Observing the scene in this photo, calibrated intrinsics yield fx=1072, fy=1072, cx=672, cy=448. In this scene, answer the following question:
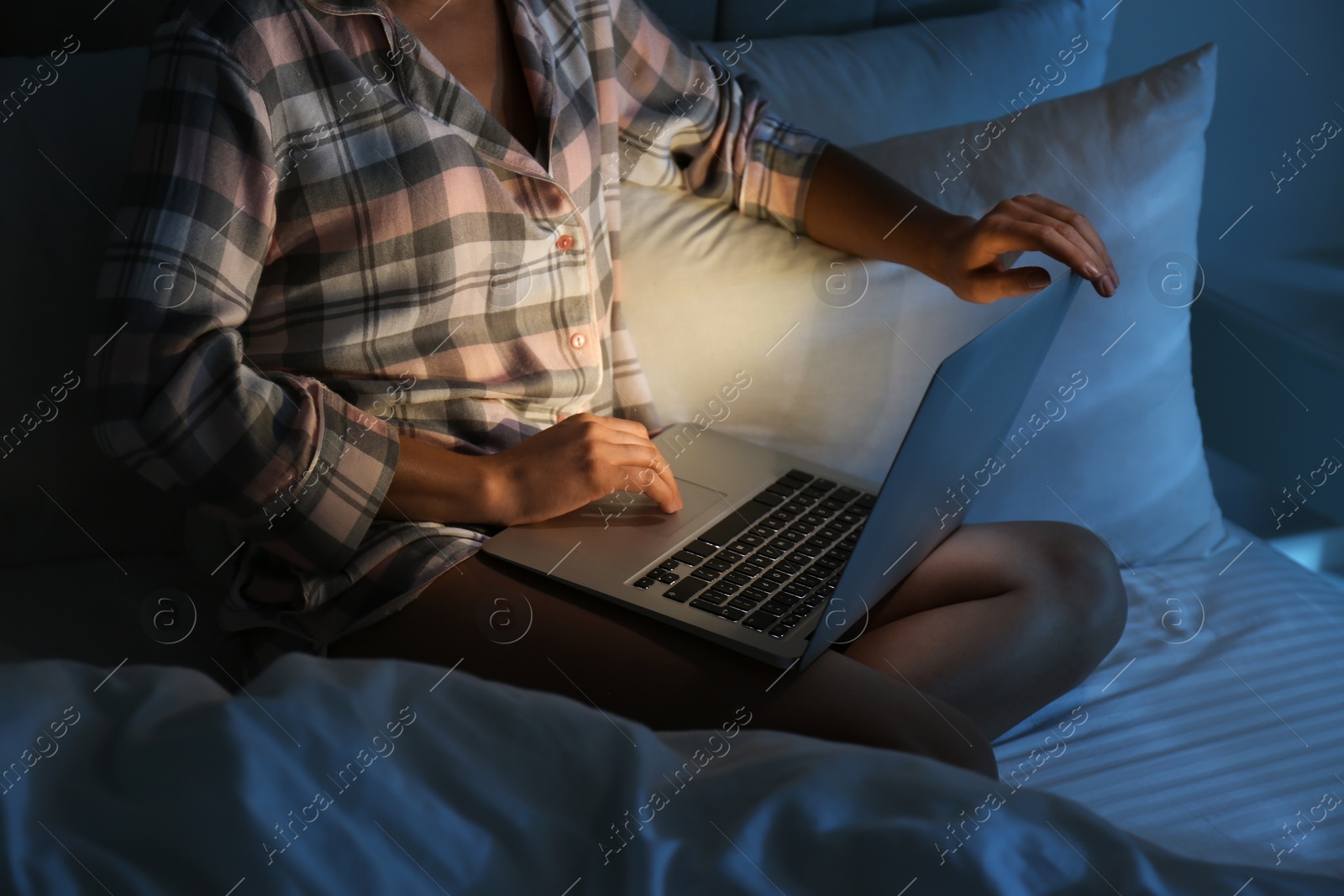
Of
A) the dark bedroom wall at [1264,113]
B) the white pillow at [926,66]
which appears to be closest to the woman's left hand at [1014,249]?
the white pillow at [926,66]

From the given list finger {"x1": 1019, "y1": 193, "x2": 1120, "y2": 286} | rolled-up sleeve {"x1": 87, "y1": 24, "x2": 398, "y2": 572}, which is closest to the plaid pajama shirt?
rolled-up sleeve {"x1": 87, "y1": 24, "x2": 398, "y2": 572}

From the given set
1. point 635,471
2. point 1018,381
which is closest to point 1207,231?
point 1018,381

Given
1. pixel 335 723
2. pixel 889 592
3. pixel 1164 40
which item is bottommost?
pixel 889 592

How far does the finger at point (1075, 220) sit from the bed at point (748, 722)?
3.9 inches

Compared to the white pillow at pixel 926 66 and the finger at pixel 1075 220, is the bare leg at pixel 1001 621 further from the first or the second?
the white pillow at pixel 926 66

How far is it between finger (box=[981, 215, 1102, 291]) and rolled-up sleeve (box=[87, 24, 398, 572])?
18.9 inches

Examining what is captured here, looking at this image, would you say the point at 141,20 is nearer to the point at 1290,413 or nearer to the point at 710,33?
the point at 710,33

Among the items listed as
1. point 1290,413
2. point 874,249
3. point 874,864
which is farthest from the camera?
point 1290,413

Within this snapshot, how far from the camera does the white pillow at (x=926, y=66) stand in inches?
39.6

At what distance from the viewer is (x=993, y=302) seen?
2.77 feet

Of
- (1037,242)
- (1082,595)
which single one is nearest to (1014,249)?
(1037,242)

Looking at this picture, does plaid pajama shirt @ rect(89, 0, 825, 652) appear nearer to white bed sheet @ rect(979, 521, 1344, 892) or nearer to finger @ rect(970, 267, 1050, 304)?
finger @ rect(970, 267, 1050, 304)

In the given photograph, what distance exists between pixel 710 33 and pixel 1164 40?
56 cm

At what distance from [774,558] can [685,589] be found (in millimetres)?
76
